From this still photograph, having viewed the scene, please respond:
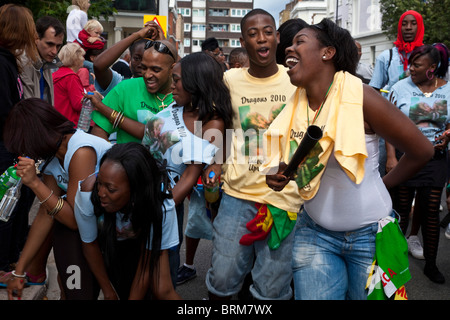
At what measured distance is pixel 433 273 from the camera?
4.90 meters

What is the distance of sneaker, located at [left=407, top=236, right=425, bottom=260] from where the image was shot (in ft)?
18.1

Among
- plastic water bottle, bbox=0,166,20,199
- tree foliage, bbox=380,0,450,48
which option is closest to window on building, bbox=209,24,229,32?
tree foliage, bbox=380,0,450,48

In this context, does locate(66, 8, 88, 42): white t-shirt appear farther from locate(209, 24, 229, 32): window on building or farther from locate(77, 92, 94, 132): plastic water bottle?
locate(209, 24, 229, 32): window on building

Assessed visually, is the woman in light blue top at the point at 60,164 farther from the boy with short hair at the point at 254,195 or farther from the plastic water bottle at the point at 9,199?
the boy with short hair at the point at 254,195

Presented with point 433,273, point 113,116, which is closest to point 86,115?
point 113,116

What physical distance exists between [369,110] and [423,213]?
9.61ft

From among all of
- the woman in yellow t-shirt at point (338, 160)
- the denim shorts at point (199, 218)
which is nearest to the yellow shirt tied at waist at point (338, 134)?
the woman in yellow t-shirt at point (338, 160)

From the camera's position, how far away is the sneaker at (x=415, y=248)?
18.1ft

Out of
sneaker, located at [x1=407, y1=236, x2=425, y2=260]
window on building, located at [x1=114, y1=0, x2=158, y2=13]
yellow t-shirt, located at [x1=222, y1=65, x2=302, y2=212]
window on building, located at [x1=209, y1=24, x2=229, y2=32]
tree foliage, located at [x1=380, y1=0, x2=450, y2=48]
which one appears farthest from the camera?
window on building, located at [x1=209, y1=24, x2=229, y2=32]

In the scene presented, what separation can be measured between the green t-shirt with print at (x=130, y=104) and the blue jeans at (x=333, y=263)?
5.16 feet

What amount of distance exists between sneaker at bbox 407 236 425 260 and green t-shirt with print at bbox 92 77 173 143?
3.22m

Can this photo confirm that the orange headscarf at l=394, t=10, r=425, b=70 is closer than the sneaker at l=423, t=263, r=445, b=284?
No

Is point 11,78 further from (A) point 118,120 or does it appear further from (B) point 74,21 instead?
(B) point 74,21
